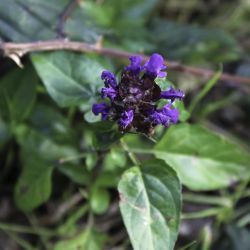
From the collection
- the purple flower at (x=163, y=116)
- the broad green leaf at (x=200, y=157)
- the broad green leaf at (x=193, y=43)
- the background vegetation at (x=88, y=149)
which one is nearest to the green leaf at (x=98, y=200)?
the background vegetation at (x=88, y=149)

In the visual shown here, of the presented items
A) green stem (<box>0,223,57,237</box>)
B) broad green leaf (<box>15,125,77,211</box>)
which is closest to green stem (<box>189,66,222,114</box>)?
broad green leaf (<box>15,125,77,211</box>)

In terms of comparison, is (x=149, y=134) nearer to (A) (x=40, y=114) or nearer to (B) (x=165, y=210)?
(B) (x=165, y=210)

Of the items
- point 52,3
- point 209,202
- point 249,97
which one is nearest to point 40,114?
point 52,3

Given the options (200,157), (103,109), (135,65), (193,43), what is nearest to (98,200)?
(200,157)

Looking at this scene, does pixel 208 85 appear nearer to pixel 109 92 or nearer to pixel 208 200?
pixel 208 200

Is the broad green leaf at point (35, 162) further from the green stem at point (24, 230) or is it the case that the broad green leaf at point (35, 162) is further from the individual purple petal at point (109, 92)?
the individual purple petal at point (109, 92)

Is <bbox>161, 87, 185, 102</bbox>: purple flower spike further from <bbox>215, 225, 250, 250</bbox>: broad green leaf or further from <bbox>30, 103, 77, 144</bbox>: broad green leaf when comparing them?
<bbox>215, 225, 250, 250</bbox>: broad green leaf
